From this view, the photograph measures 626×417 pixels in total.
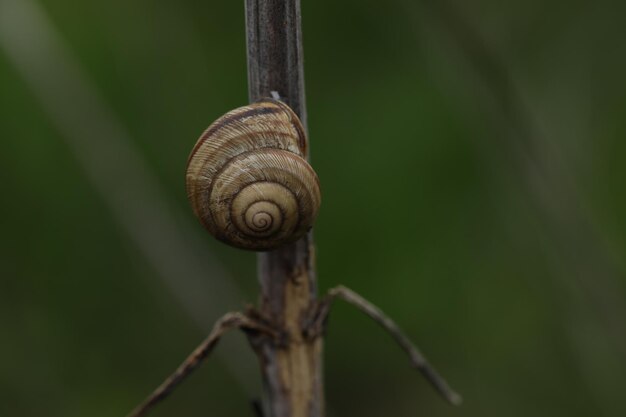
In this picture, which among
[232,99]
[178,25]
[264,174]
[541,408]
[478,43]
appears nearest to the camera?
[264,174]

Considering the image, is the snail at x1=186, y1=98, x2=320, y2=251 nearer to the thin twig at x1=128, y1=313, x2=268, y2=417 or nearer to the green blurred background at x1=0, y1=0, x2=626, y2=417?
the thin twig at x1=128, y1=313, x2=268, y2=417

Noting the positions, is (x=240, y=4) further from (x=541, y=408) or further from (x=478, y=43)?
(x=541, y=408)

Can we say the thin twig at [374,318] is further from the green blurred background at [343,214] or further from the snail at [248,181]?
the green blurred background at [343,214]

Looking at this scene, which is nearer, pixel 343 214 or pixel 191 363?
pixel 191 363

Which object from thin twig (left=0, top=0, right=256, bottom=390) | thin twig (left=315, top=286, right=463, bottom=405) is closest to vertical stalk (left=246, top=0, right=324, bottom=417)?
thin twig (left=315, top=286, right=463, bottom=405)

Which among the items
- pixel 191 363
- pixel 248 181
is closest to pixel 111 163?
pixel 248 181

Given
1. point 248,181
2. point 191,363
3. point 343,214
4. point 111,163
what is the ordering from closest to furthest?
point 191,363 < point 248,181 < point 111,163 < point 343,214

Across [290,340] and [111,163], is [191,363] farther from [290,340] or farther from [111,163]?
[111,163]

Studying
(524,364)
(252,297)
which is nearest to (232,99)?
(252,297)
